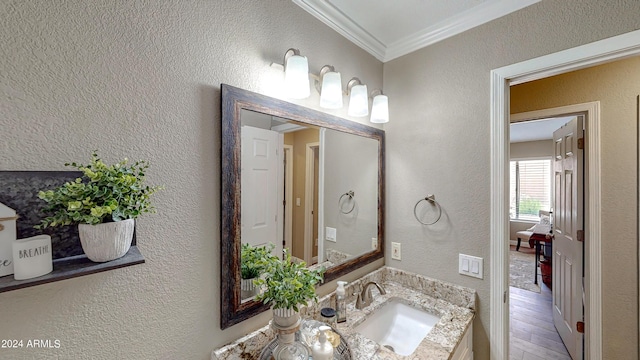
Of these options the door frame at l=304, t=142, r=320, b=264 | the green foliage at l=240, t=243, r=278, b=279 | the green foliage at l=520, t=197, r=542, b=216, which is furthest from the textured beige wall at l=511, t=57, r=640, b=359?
the green foliage at l=520, t=197, r=542, b=216

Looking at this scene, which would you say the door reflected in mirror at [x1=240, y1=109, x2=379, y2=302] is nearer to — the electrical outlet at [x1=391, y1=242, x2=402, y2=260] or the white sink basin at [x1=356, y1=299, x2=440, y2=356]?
the electrical outlet at [x1=391, y1=242, x2=402, y2=260]

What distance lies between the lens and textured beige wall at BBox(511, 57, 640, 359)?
1663 mm

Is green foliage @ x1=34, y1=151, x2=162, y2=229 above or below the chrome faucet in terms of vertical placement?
above

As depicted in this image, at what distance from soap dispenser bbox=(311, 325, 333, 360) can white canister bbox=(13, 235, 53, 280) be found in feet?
2.68

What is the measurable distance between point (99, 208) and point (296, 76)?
853 millimetres

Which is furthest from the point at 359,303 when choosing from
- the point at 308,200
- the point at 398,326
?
the point at 308,200

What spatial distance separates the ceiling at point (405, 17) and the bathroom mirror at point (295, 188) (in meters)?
0.55

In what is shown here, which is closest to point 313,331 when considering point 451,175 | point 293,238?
point 293,238

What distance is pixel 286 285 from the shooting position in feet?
3.06

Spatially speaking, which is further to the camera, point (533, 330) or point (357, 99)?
point (533, 330)

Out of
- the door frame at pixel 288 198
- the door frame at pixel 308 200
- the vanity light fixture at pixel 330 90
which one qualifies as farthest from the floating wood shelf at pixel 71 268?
the vanity light fixture at pixel 330 90

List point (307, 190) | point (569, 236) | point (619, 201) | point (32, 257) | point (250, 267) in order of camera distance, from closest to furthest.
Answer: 1. point (32, 257)
2. point (250, 267)
3. point (307, 190)
4. point (619, 201)
5. point (569, 236)

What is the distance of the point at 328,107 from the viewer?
4.33 feet

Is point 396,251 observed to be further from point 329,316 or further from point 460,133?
point 460,133
